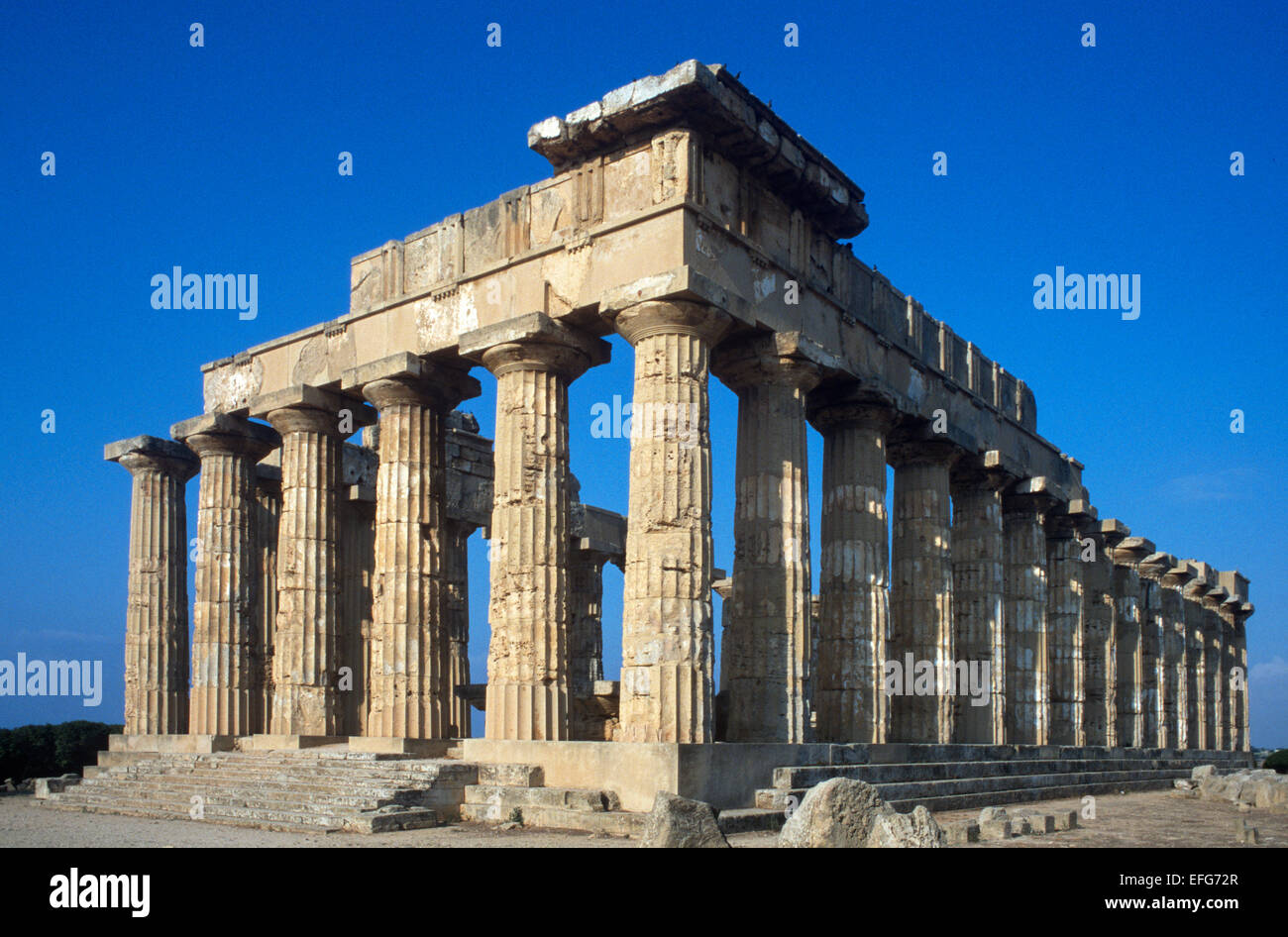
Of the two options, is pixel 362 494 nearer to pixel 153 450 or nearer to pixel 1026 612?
pixel 153 450

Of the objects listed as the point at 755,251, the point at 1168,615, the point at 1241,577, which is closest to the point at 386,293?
the point at 755,251

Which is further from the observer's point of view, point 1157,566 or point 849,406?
point 1157,566

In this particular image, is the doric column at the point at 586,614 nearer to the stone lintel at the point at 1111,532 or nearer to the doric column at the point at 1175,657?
the stone lintel at the point at 1111,532

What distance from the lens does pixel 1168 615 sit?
41812mm

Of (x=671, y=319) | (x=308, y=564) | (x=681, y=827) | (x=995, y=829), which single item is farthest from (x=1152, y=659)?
(x=681, y=827)

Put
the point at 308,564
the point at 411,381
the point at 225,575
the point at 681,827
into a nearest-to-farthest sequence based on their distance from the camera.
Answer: the point at 681,827 → the point at 411,381 → the point at 308,564 → the point at 225,575

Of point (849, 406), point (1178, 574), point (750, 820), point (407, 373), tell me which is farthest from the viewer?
point (1178, 574)

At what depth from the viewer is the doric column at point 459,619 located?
2912 cm

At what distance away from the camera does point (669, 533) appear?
1761cm

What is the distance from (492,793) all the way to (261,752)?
21.1 ft

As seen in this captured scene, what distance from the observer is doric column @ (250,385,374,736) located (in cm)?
2272

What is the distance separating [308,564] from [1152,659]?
2851 cm
